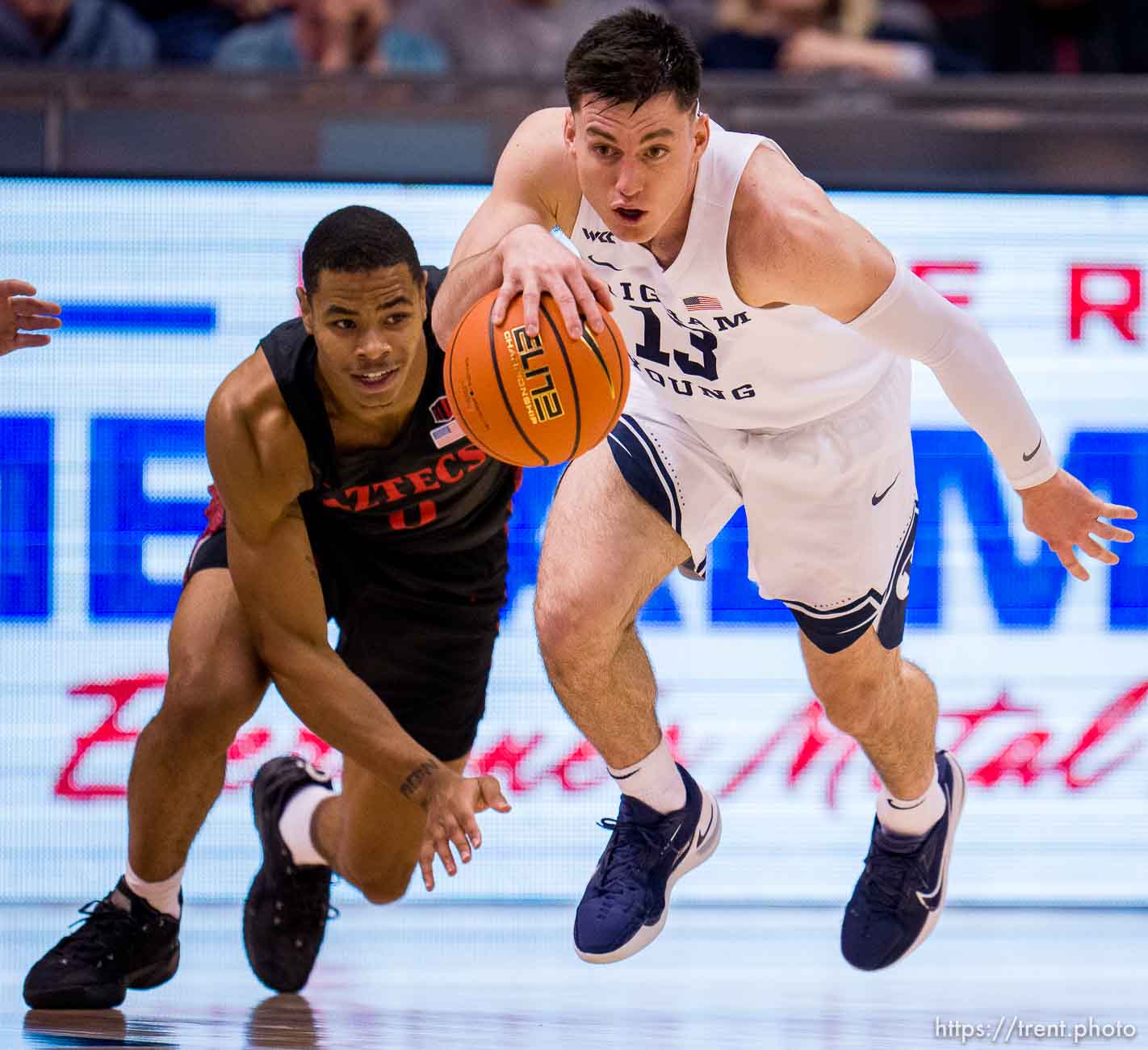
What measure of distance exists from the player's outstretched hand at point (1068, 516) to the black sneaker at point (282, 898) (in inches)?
85.7

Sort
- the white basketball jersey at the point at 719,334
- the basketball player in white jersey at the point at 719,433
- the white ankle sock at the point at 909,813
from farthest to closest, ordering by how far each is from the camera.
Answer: the white ankle sock at the point at 909,813, the white basketball jersey at the point at 719,334, the basketball player in white jersey at the point at 719,433

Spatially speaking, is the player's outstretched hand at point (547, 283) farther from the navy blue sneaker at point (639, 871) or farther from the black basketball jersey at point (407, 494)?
the navy blue sneaker at point (639, 871)

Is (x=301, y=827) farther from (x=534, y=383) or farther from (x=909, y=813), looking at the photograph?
(x=534, y=383)

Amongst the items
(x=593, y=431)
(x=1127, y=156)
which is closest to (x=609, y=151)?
(x=593, y=431)

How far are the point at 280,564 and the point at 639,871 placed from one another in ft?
3.51

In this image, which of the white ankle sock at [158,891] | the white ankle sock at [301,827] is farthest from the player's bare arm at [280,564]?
the white ankle sock at [301,827]

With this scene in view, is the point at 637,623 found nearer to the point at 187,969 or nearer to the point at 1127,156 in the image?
the point at 187,969

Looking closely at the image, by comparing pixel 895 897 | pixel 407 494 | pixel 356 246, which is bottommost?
pixel 895 897

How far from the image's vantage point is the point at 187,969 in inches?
173

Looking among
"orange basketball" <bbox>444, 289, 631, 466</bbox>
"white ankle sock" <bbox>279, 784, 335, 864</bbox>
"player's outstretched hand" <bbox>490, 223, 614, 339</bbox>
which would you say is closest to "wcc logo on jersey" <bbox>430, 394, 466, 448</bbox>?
"orange basketball" <bbox>444, 289, 631, 466</bbox>

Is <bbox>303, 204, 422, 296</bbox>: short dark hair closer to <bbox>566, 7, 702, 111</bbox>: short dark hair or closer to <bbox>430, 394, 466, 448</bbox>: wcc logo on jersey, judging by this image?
<bbox>430, 394, 466, 448</bbox>: wcc logo on jersey

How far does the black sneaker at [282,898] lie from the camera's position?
4168mm

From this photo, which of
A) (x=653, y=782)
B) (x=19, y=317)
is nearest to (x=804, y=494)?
(x=653, y=782)

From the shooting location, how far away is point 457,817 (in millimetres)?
3129
